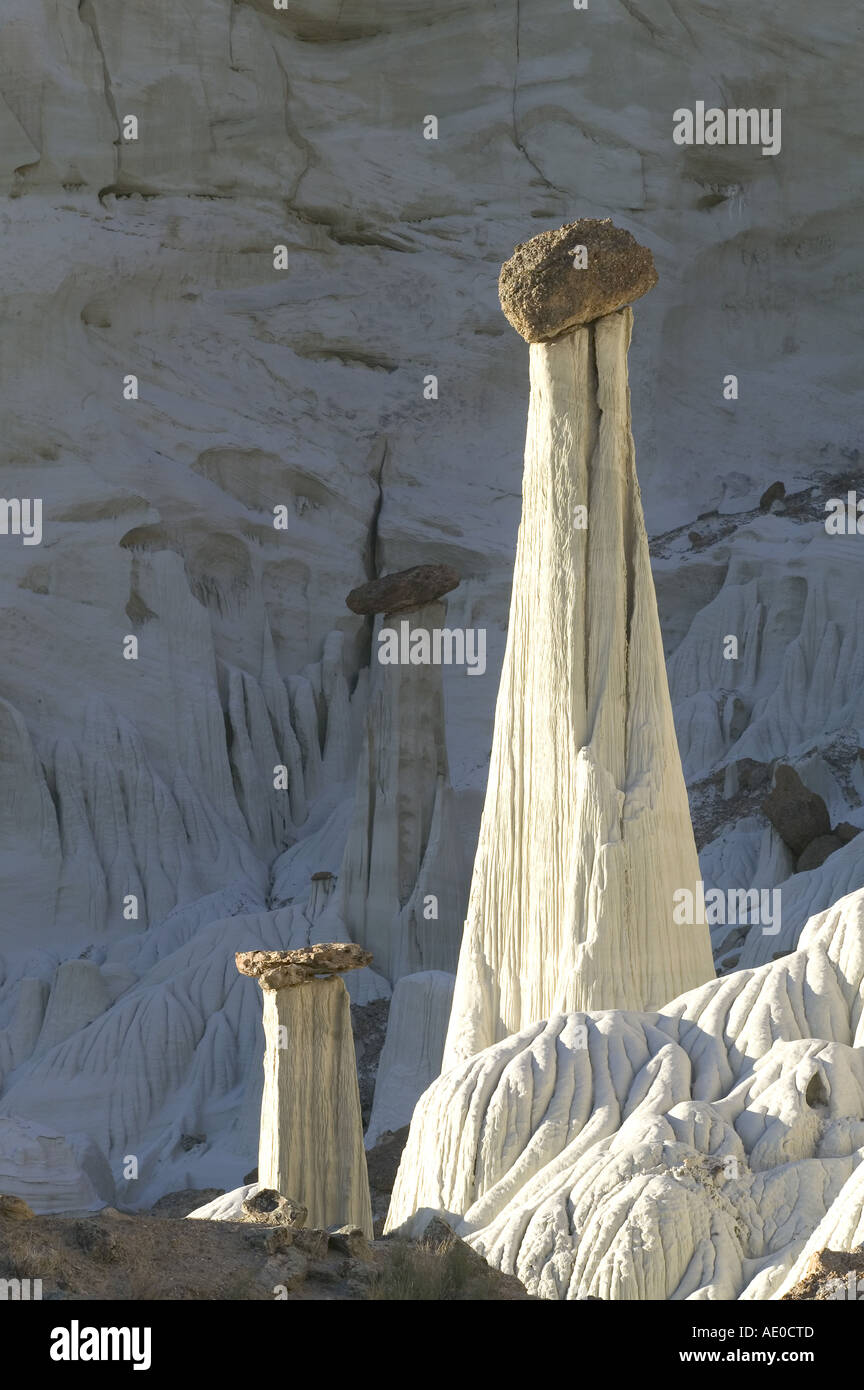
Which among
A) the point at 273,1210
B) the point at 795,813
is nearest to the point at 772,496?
the point at 795,813

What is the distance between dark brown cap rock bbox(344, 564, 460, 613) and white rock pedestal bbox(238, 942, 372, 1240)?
1379 cm

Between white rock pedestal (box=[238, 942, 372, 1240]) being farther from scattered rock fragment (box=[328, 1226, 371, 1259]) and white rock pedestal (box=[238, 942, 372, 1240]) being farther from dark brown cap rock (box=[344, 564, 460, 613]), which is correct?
dark brown cap rock (box=[344, 564, 460, 613])

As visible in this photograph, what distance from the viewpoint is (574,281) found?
16297 millimetres

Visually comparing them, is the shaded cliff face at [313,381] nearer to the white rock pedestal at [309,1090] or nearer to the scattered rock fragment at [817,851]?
the scattered rock fragment at [817,851]

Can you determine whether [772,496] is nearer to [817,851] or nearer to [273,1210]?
[817,851]

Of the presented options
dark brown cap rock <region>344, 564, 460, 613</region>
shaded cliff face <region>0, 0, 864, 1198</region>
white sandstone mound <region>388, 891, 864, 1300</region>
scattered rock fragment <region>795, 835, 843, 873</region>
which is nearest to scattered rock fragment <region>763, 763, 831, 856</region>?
scattered rock fragment <region>795, 835, 843, 873</region>

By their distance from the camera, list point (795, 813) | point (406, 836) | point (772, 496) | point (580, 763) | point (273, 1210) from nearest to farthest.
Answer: point (273, 1210), point (580, 763), point (406, 836), point (795, 813), point (772, 496)

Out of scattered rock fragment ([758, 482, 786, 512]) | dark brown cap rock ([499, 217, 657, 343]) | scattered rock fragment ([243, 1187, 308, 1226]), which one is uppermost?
scattered rock fragment ([758, 482, 786, 512])

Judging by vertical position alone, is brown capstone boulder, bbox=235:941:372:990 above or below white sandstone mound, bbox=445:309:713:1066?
below

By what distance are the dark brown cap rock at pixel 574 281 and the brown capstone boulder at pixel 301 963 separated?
16.8ft

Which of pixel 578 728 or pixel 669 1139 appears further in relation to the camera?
pixel 578 728

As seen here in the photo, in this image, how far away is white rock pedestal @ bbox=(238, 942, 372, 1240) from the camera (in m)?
14.2

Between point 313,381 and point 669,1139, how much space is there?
1231 inches

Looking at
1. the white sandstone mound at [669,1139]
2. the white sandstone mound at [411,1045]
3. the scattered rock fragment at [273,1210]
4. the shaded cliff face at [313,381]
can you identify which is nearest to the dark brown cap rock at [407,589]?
the white sandstone mound at [411,1045]
